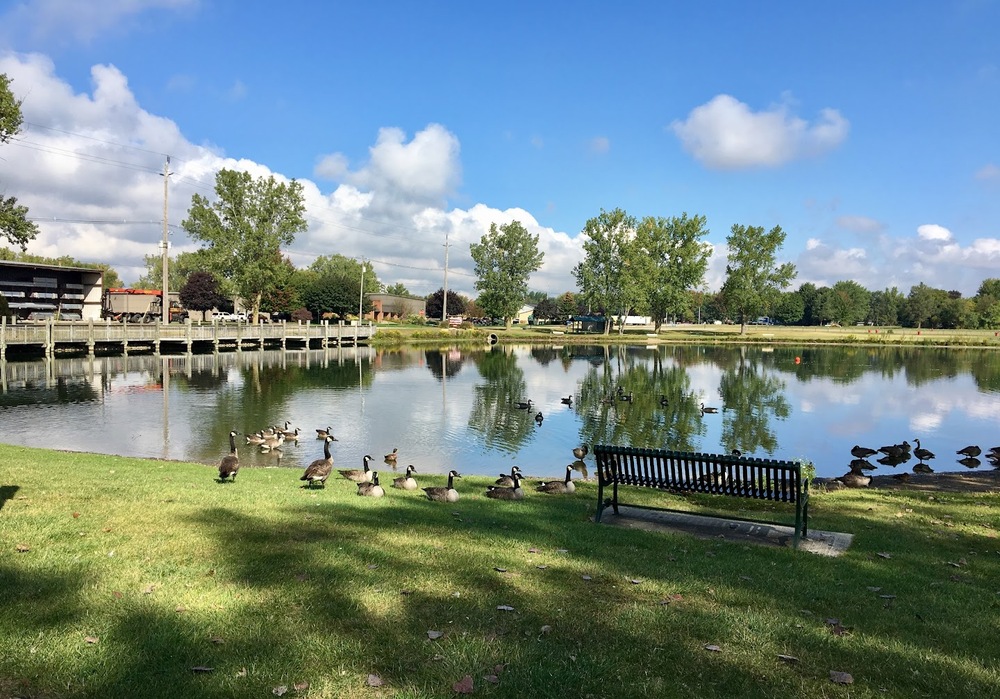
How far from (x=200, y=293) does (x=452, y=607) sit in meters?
123

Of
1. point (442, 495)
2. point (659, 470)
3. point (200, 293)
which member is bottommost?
point (442, 495)

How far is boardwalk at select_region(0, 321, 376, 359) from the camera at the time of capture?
161ft

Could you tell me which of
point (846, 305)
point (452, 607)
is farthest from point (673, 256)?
point (452, 607)

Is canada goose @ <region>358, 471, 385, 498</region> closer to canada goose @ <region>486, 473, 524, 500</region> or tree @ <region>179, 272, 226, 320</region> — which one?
canada goose @ <region>486, 473, 524, 500</region>

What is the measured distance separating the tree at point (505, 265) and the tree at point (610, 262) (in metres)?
11.1

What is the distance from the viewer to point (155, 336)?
5903 cm

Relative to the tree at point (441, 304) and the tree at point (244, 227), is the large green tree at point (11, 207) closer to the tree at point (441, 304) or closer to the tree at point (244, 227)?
the tree at point (244, 227)

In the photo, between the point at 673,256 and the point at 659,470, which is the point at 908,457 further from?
the point at 673,256

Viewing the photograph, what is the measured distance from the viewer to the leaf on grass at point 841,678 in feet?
15.2

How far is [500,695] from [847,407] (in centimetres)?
3766

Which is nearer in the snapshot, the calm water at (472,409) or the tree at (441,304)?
the calm water at (472,409)

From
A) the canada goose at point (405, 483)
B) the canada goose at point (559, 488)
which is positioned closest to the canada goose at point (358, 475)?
the canada goose at point (405, 483)

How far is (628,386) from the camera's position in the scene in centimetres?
4550

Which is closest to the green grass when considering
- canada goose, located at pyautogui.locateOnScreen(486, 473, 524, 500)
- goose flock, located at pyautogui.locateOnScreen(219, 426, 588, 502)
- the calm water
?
goose flock, located at pyautogui.locateOnScreen(219, 426, 588, 502)
